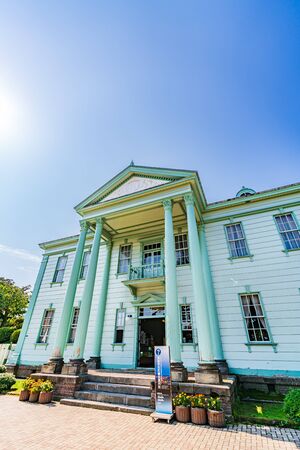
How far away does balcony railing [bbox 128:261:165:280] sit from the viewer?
11697mm

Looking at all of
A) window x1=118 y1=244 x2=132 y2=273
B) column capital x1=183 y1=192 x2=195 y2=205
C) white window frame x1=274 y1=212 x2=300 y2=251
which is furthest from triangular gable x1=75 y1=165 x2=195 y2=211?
white window frame x1=274 y1=212 x2=300 y2=251

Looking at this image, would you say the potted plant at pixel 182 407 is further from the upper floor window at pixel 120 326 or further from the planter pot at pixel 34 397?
the upper floor window at pixel 120 326

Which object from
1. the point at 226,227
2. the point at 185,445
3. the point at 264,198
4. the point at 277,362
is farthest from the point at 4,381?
the point at 264,198

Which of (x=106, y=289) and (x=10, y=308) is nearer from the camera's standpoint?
(x=106, y=289)

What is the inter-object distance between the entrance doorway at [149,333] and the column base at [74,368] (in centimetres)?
335

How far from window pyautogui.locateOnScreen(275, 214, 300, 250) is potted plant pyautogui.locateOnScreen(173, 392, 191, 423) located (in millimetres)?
7470

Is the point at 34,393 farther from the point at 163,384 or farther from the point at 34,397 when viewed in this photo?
the point at 163,384

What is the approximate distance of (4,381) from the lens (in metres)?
8.70

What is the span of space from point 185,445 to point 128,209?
8.67 meters

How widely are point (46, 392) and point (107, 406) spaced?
235 cm

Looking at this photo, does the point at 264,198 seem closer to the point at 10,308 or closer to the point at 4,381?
the point at 4,381

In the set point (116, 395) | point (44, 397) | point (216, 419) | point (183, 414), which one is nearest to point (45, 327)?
point (44, 397)

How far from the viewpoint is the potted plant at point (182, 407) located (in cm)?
551

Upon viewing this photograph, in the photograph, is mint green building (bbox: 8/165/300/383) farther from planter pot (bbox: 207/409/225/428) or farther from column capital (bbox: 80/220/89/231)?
planter pot (bbox: 207/409/225/428)
